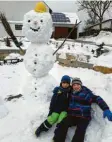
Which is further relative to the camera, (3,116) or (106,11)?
(106,11)

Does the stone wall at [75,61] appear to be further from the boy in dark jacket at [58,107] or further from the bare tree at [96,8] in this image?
the bare tree at [96,8]

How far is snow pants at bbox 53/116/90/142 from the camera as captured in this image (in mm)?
4039

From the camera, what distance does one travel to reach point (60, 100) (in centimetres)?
452

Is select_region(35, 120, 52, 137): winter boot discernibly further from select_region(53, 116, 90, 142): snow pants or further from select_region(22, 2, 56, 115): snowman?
select_region(22, 2, 56, 115): snowman

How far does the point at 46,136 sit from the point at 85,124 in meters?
0.66

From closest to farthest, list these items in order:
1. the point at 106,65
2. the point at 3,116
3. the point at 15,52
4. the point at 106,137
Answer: the point at 106,137, the point at 3,116, the point at 106,65, the point at 15,52

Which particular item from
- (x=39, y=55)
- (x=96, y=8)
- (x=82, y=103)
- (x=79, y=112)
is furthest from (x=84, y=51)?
(x=96, y=8)

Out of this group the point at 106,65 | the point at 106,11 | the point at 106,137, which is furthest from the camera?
the point at 106,11

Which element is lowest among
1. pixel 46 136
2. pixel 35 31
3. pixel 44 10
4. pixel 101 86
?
pixel 46 136

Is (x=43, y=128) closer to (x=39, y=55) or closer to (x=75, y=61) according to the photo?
(x=39, y=55)

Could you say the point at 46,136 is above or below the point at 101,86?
below

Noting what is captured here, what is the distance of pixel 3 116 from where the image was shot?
4.78 metres

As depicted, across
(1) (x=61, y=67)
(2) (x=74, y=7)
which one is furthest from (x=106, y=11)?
(1) (x=61, y=67)

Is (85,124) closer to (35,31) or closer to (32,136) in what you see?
(32,136)
